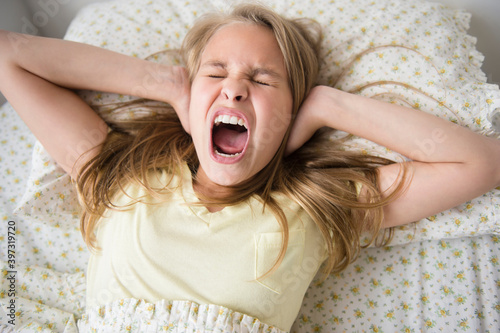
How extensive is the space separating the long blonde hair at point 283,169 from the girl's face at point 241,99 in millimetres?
62

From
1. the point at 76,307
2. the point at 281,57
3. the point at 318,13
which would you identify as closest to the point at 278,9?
the point at 318,13

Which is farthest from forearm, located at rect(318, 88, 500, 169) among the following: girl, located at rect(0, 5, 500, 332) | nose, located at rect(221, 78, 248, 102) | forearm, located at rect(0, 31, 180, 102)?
forearm, located at rect(0, 31, 180, 102)

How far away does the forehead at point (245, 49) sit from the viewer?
1.00 meters

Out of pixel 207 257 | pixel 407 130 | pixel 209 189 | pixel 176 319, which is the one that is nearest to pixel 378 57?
pixel 407 130

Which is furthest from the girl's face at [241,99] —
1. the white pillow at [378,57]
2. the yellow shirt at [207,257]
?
the white pillow at [378,57]

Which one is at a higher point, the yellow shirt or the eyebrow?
the eyebrow

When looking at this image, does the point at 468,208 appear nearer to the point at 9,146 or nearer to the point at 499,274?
the point at 499,274

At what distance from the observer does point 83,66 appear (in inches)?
42.9

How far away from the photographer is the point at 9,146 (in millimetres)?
1371

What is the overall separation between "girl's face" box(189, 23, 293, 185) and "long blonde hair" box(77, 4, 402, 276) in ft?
0.20

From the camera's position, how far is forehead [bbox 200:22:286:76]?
996 millimetres

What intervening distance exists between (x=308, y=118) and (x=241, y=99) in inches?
9.9

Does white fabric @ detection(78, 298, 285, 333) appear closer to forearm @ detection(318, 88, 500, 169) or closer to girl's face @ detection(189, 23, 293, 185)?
girl's face @ detection(189, 23, 293, 185)

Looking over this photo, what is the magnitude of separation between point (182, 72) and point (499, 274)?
3.98ft
